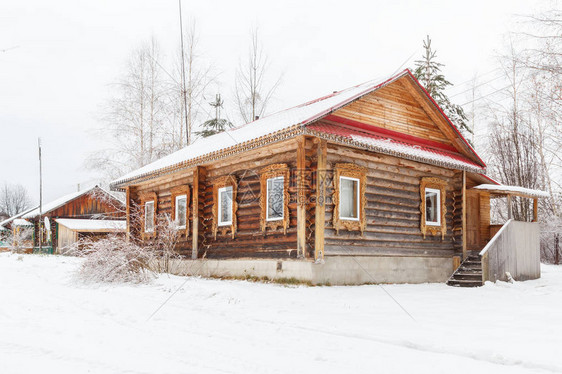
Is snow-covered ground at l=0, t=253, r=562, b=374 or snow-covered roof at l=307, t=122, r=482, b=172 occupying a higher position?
snow-covered roof at l=307, t=122, r=482, b=172

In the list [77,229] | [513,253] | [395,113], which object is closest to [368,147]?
[395,113]

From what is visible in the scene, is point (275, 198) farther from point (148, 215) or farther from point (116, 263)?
point (148, 215)

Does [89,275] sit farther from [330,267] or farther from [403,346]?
[403,346]

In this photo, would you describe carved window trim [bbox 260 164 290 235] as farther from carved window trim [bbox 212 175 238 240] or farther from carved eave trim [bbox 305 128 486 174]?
carved eave trim [bbox 305 128 486 174]

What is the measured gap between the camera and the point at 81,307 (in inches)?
372

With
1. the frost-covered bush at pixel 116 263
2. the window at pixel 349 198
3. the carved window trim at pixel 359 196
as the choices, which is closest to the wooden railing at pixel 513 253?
the carved window trim at pixel 359 196

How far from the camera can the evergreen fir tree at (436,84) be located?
31.1 m

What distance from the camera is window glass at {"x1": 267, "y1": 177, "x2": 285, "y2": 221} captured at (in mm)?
13727

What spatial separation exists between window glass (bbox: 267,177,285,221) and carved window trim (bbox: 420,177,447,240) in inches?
189

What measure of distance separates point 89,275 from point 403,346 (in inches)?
358

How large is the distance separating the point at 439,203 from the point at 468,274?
2.60 meters

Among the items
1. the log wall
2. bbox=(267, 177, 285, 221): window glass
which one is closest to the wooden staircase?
the log wall

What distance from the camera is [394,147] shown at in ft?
45.8

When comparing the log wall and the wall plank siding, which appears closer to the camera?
the log wall
